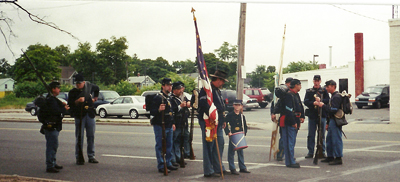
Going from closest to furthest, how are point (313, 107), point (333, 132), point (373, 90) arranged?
point (333, 132), point (313, 107), point (373, 90)

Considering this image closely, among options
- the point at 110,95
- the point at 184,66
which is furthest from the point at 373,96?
the point at 110,95

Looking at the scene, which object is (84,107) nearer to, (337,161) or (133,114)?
(133,114)

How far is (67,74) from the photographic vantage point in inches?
247

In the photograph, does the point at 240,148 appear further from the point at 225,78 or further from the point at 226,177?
the point at 225,78

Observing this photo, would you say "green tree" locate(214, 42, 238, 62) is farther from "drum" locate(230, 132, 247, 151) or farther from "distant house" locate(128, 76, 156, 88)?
"drum" locate(230, 132, 247, 151)

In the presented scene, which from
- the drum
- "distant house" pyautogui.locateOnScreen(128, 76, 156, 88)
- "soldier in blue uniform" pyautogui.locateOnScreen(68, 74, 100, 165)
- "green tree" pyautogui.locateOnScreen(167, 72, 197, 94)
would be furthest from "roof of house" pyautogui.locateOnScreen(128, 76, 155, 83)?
the drum

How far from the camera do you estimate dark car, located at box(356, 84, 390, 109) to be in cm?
817

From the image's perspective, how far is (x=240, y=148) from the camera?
6.09 meters

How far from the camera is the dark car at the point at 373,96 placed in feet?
26.8

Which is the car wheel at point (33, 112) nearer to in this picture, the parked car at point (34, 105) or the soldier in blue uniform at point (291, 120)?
the parked car at point (34, 105)

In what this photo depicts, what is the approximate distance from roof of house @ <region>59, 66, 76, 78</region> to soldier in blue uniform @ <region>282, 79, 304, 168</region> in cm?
391

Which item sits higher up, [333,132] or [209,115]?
[209,115]

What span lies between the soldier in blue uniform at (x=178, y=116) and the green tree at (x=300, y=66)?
223 centimetres

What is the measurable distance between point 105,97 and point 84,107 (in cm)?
42
